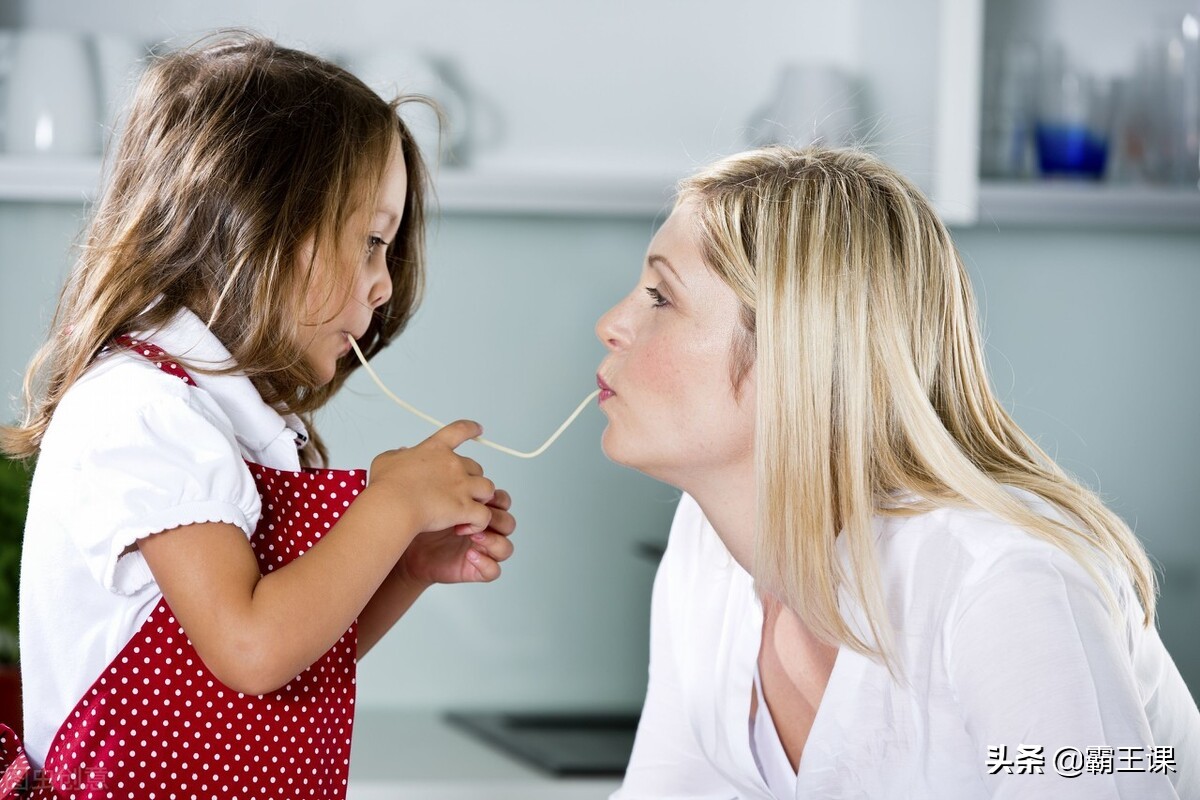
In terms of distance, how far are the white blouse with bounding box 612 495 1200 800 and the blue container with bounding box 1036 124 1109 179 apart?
3.48 ft

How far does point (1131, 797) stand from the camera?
3.06 feet

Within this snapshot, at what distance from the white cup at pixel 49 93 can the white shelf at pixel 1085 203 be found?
52.5 inches

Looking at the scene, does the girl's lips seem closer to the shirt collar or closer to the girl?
the girl

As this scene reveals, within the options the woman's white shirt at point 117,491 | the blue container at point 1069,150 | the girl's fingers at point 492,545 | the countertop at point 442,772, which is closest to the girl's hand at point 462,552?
the girl's fingers at point 492,545

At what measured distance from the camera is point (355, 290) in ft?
3.75

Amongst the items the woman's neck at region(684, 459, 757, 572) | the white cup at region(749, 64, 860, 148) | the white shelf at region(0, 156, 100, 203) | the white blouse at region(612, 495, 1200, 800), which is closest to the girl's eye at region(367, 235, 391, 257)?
the woman's neck at region(684, 459, 757, 572)

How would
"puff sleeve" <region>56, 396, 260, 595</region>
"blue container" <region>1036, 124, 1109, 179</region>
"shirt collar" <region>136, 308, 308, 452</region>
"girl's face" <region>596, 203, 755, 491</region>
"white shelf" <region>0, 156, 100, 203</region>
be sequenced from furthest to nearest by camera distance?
"blue container" <region>1036, 124, 1109, 179</region>
"white shelf" <region>0, 156, 100, 203</region>
"girl's face" <region>596, 203, 755, 491</region>
"shirt collar" <region>136, 308, 308, 452</region>
"puff sleeve" <region>56, 396, 260, 595</region>

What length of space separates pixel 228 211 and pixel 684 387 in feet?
1.39

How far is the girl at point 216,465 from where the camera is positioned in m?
0.95

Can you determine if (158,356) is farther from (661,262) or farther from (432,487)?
(661,262)

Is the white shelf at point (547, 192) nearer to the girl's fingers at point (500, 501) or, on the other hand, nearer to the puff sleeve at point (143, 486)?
the girl's fingers at point (500, 501)

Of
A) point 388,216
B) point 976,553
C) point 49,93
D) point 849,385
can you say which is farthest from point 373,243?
point 49,93

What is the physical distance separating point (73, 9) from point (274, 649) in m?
1.44

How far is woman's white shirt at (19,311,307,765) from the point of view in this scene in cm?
94
